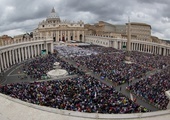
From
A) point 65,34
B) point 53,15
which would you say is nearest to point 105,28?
point 65,34

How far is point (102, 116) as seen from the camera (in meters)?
14.1

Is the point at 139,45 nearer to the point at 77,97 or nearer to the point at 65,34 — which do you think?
the point at 65,34

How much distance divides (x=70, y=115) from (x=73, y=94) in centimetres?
1294

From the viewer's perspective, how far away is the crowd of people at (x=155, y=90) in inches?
1001

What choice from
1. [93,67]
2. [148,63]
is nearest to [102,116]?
[93,67]

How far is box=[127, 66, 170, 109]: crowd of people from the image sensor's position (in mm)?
25438

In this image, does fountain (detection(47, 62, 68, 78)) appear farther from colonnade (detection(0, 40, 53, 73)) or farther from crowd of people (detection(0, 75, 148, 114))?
colonnade (detection(0, 40, 53, 73))

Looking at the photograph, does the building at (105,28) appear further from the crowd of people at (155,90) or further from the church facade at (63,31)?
the crowd of people at (155,90)

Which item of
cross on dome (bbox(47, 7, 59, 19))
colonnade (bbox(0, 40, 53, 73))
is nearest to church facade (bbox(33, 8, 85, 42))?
cross on dome (bbox(47, 7, 59, 19))

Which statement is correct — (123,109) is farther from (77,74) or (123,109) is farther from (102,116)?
(77,74)

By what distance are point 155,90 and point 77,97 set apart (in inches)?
503

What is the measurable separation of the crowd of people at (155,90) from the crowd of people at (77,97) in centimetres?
324

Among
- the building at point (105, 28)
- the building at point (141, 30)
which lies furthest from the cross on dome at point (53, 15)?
the building at point (141, 30)

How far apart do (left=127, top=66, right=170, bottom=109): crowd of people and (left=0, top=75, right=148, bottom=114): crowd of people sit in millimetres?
3244
